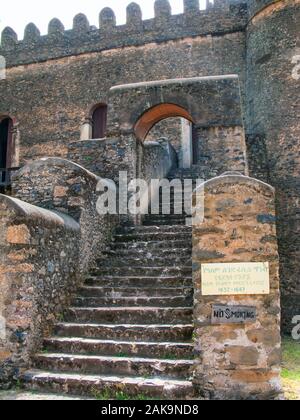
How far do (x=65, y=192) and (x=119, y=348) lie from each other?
2591 mm

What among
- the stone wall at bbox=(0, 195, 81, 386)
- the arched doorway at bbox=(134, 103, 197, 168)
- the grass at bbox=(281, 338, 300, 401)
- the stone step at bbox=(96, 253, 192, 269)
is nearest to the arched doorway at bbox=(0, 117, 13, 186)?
the arched doorway at bbox=(134, 103, 197, 168)

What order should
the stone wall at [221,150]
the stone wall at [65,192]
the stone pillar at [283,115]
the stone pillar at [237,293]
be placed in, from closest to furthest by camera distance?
the stone pillar at [237,293] < the stone wall at [65,192] < the stone wall at [221,150] < the stone pillar at [283,115]

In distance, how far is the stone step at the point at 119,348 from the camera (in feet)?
15.5

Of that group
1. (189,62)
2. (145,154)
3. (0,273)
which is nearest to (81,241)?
(0,273)

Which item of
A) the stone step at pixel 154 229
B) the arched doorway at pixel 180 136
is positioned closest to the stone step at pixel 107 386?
the stone step at pixel 154 229

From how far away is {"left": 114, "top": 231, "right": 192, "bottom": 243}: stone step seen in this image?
7281 mm

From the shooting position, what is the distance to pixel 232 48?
15164mm

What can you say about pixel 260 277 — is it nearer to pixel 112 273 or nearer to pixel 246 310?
pixel 246 310

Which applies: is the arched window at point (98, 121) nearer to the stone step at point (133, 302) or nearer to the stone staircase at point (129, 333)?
the stone staircase at point (129, 333)

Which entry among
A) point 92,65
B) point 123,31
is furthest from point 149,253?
point 123,31

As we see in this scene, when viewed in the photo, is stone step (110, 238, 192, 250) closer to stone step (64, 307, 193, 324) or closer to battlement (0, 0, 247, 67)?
stone step (64, 307, 193, 324)

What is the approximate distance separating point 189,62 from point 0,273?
12.7 meters

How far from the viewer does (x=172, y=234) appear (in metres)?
7.30

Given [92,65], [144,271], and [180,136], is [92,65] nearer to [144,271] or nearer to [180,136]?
[180,136]
